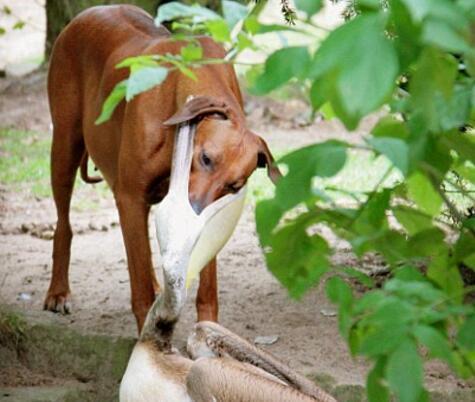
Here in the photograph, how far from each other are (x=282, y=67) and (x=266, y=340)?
399cm

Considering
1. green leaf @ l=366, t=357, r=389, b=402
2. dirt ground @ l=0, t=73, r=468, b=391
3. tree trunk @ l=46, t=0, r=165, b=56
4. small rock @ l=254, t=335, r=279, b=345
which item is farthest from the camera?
tree trunk @ l=46, t=0, r=165, b=56

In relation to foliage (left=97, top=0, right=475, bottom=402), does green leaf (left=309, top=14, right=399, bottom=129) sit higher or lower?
higher

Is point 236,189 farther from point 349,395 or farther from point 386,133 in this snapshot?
point 386,133

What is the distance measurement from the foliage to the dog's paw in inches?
161

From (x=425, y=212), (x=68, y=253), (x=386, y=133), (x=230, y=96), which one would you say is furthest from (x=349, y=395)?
(x=386, y=133)

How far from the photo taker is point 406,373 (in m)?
1.93

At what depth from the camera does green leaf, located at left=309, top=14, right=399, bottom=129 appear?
171cm

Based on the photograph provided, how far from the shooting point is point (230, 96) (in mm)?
5297

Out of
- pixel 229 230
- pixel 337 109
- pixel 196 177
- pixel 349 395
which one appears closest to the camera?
pixel 337 109

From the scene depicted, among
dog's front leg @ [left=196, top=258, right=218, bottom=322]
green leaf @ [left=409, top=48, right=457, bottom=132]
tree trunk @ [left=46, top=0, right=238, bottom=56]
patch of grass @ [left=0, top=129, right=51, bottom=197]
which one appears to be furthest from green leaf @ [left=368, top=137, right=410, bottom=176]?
tree trunk @ [left=46, top=0, right=238, bottom=56]

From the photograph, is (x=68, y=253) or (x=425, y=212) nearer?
(x=425, y=212)

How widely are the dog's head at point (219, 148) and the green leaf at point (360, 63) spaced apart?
2879 mm

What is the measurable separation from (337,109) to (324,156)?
0.13 m

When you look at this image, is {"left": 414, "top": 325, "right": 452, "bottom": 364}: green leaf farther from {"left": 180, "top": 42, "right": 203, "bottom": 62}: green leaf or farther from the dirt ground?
the dirt ground
